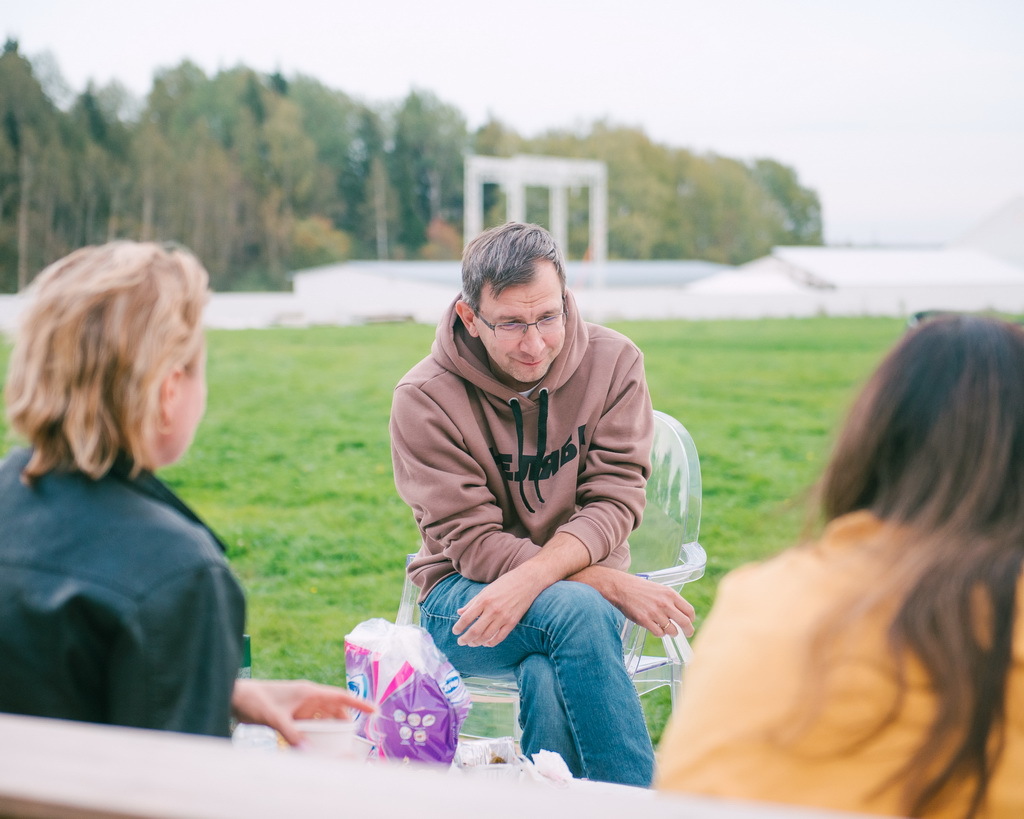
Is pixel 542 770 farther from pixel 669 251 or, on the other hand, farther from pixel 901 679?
pixel 669 251

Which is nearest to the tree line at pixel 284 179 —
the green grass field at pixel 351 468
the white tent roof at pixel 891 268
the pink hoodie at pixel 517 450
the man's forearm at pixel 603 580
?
the white tent roof at pixel 891 268

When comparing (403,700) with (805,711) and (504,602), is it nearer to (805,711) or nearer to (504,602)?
Answer: (504,602)

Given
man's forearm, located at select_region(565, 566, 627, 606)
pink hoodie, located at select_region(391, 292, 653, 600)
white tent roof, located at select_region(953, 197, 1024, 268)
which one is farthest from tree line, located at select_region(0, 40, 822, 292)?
man's forearm, located at select_region(565, 566, 627, 606)

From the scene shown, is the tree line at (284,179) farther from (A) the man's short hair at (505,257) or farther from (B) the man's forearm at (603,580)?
(B) the man's forearm at (603,580)

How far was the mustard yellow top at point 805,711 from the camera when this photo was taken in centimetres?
88

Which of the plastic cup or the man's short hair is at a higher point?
the man's short hair

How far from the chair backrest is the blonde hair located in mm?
1675

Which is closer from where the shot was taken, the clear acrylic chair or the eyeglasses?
the eyeglasses

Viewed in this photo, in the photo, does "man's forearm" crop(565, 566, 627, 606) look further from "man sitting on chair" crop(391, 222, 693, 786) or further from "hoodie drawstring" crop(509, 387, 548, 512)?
"hoodie drawstring" crop(509, 387, 548, 512)

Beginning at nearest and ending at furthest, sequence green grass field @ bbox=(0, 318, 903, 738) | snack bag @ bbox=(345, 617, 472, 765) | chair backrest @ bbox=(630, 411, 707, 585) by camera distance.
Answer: snack bag @ bbox=(345, 617, 472, 765) < chair backrest @ bbox=(630, 411, 707, 585) < green grass field @ bbox=(0, 318, 903, 738)

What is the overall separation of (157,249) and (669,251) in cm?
5148

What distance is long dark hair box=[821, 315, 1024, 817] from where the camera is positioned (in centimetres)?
87

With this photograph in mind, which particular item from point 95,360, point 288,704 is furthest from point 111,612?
point 288,704

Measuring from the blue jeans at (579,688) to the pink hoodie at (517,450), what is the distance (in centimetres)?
17
